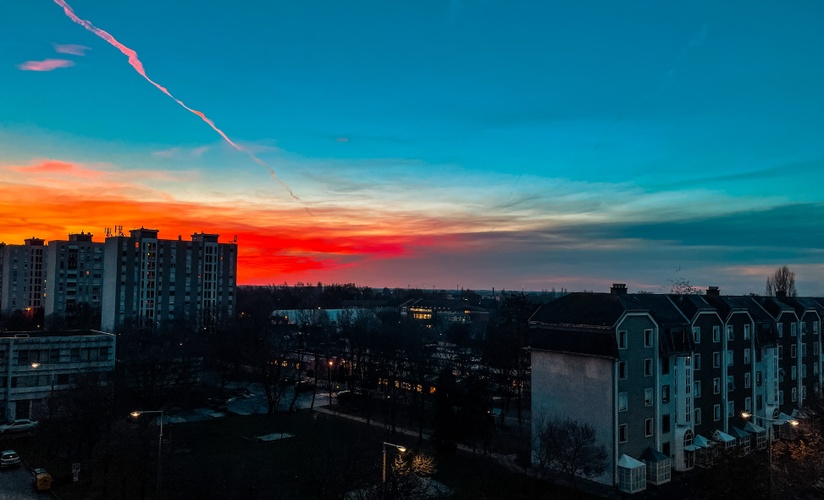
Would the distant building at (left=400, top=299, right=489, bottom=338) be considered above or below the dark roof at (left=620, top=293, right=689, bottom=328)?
below

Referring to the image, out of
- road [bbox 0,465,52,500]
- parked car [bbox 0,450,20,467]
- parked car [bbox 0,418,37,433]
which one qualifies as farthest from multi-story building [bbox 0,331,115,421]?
road [bbox 0,465,52,500]

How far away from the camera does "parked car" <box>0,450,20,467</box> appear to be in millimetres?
39750

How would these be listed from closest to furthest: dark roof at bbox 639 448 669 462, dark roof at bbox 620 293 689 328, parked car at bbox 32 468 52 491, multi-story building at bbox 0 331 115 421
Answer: parked car at bbox 32 468 52 491, dark roof at bbox 639 448 669 462, dark roof at bbox 620 293 689 328, multi-story building at bbox 0 331 115 421

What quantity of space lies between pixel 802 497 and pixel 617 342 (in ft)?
41.6

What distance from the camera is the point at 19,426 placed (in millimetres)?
50156

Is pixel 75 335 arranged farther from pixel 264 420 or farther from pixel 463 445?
pixel 463 445

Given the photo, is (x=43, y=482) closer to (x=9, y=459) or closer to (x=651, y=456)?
(x=9, y=459)

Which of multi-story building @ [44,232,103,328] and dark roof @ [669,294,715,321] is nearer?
dark roof @ [669,294,715,321]

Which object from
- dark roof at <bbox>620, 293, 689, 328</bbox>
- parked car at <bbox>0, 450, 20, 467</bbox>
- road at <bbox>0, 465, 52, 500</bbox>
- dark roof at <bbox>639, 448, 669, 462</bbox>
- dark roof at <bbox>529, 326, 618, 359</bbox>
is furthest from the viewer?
dark roof at <bbox>620, 293, 689, 328</bbox>

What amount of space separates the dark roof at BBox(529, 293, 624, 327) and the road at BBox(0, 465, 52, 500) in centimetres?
3457

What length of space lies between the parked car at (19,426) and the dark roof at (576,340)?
4320 centimetres

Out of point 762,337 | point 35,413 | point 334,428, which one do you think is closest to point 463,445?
point 334,428

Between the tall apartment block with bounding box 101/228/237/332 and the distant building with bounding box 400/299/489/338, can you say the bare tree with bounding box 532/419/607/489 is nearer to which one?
the tall apartment block with bounding box 101/228/237/332

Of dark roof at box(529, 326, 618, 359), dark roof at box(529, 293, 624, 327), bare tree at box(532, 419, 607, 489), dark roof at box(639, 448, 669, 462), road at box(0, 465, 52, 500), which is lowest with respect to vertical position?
road at box(0, 465, 52, 500)
